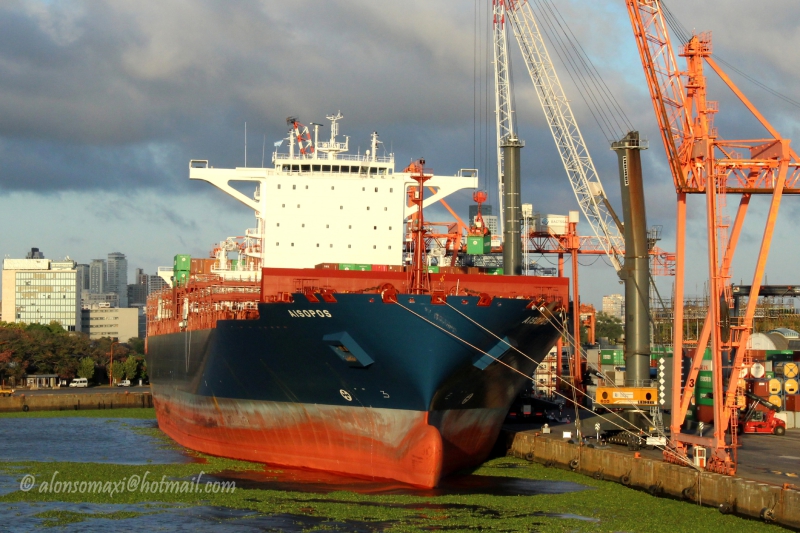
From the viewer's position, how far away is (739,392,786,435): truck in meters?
36.4

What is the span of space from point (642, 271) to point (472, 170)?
37.2 ft

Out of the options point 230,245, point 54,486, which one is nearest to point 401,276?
point 54,486

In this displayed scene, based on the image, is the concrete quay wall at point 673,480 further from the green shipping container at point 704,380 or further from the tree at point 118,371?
the tree at point 118,371

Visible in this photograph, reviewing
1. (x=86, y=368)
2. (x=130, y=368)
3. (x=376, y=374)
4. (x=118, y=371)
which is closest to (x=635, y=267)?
(x=376, y=374)

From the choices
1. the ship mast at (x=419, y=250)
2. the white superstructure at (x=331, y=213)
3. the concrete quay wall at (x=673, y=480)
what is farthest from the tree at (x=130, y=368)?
the ship mast at (x=419, y=250)

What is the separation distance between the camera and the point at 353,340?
27016 millimetres

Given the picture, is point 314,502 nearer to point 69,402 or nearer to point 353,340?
point 353,340

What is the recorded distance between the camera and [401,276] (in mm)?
29156

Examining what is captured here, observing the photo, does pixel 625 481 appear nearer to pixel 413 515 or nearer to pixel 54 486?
pixel 413 515

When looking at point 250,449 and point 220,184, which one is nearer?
point 250,449

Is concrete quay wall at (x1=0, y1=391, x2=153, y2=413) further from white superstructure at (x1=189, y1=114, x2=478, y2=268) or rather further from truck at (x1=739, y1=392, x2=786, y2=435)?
truck at (x1=739, y1=392, x2=786, y2=435)

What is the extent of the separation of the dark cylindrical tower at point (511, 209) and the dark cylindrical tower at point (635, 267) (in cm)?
682

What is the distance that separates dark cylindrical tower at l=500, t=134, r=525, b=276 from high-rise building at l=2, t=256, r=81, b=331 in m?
144

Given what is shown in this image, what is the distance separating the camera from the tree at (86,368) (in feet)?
325
